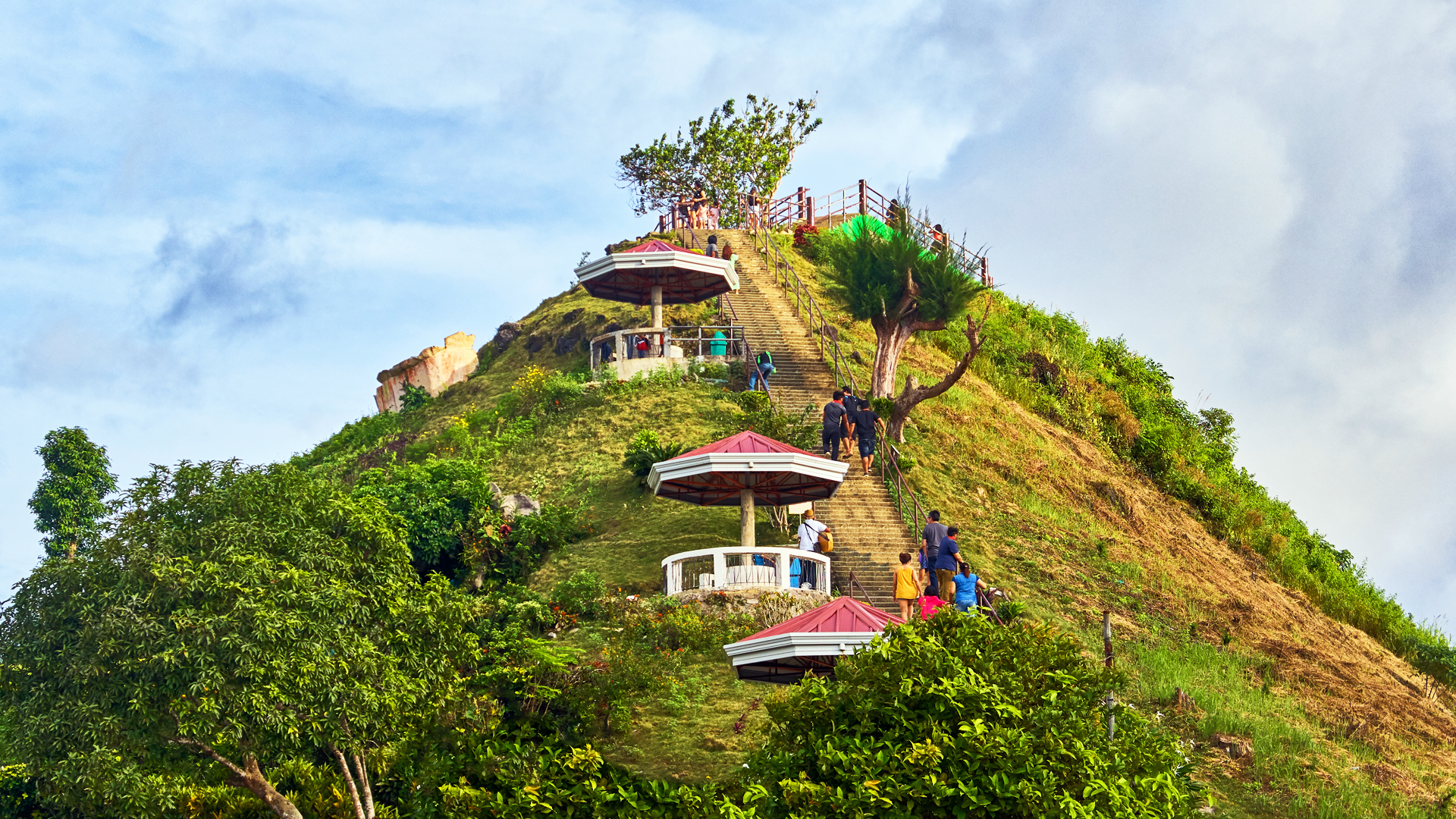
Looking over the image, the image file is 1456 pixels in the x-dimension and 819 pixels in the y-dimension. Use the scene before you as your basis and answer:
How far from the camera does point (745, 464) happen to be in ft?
95.1

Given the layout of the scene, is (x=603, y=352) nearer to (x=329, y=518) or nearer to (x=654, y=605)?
(x=654, y=605)

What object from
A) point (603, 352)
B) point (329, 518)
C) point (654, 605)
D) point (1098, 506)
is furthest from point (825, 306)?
point (329, 518)

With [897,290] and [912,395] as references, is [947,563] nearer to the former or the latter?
[912,395]

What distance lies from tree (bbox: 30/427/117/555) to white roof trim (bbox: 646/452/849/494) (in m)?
24.7

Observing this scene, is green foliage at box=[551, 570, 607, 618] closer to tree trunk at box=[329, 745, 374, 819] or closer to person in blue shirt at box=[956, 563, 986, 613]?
tree trunk at box=[329, 745, 374, 819]

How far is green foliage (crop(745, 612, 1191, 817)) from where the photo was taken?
1680 centimetres

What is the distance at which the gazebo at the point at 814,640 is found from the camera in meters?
21.3

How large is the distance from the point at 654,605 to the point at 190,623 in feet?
35.5

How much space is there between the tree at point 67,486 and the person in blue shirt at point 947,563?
30.0 metres

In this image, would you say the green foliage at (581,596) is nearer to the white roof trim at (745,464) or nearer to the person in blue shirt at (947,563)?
the white roof trim at (745,464)

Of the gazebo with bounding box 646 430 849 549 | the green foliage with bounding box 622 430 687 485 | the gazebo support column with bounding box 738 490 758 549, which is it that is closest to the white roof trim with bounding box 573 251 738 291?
the green foliage with bounding box 622 430 687 485

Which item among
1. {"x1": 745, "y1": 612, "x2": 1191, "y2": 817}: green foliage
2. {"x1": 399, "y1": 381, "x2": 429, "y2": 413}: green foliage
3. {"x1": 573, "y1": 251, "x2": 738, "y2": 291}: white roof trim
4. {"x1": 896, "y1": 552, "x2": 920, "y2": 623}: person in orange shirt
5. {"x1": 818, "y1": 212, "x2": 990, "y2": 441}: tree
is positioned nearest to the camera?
{"x1": 745, "y1": 612, "x2": 1191, "y2": 817}: green foliage

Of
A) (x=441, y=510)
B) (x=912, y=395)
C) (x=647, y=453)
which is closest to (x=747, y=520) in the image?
(x=647, y=453)

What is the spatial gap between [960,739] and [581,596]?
47.7 feet
